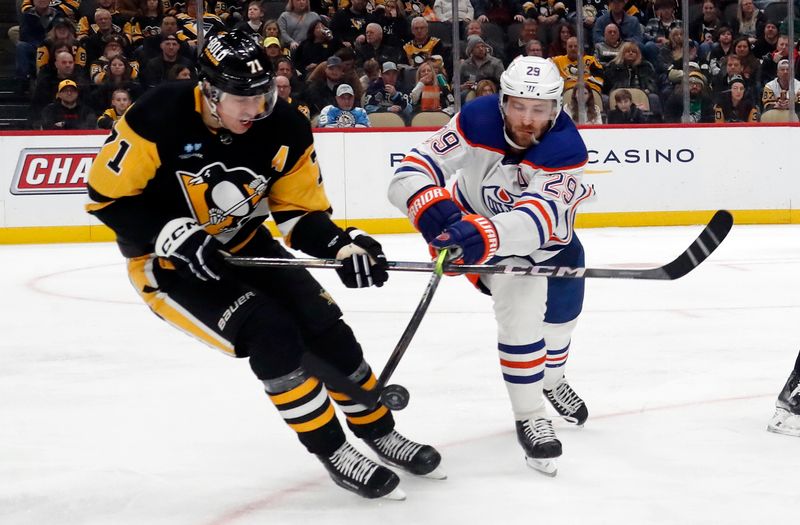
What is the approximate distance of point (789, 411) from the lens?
281 centimetres

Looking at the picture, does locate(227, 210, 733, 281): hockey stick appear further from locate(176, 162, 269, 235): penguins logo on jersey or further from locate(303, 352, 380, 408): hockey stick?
locate(303, 352, 380, 408): hockey stick

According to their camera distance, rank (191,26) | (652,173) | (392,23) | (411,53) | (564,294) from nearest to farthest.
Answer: (564,294), (191,26), (411,53), (392,23), (652,173)

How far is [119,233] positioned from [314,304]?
446 mm

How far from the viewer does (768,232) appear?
304 inches

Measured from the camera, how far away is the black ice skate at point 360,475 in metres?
2.31

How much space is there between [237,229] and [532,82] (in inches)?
29.6

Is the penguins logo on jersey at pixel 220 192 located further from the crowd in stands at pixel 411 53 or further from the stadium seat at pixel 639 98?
the stadium seat at pixel 639 98

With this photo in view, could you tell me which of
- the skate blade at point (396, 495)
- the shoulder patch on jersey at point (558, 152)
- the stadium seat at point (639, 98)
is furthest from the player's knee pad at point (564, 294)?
the stadium seat at point (639, 98)

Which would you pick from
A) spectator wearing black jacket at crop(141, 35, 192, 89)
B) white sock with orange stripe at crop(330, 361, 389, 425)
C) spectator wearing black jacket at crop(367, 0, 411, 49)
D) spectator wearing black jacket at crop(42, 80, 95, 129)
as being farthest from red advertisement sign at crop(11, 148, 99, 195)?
white sock with orange stripe at crop(330, 361, 389, 425)

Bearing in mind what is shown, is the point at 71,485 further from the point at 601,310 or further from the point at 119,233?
the point at 601,310

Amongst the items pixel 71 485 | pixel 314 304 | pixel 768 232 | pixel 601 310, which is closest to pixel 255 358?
pixel 314 304

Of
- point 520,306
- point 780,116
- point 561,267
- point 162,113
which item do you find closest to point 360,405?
point 520,306

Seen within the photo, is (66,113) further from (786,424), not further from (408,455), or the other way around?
(786,424)

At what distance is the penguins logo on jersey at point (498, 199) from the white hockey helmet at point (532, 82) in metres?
0.27
